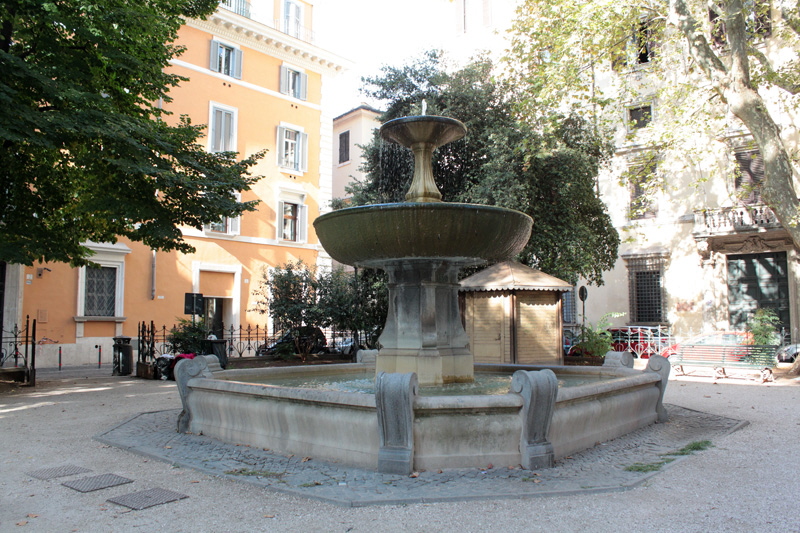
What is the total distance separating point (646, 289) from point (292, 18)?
65.4 ft

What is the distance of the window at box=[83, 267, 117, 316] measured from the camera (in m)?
20.8

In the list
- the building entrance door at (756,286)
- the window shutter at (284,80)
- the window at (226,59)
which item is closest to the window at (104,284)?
the window at (226,59)

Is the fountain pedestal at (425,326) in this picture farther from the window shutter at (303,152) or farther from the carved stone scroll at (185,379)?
the window shutter at (303,152)

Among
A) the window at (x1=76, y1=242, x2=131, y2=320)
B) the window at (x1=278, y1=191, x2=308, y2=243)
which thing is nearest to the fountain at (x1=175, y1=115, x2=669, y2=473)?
the window at (x1=76, y1=242, x2=131, y2=320)

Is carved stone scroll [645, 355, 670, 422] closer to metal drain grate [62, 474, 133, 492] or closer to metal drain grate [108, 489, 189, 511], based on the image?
metal drain grate [108, 489, 189, 511]

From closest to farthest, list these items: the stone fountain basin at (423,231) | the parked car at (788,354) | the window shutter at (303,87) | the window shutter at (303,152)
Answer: the stone fountain basin at (423,231), the parked car at (788,354), the window shutter at (303,152), the window shutter at (303,87)

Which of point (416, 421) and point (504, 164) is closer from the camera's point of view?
point (416, 421)

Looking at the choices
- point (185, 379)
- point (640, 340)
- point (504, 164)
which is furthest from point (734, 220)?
point (185, 379)

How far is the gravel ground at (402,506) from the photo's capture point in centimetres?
389

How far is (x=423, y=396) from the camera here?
5121 millimetres

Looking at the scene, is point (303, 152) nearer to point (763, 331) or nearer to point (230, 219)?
point (230, 219)

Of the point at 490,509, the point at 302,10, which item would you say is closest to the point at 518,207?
the point at 490,509

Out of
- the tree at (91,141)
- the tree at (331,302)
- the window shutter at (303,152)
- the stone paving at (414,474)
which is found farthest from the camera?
the window shutter at (303,152)

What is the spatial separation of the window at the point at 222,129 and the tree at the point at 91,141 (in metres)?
10.9
